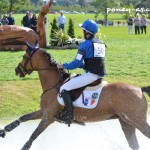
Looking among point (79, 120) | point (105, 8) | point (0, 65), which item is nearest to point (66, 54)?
point (0, 65)

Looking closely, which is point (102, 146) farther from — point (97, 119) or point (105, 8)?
point (105, 8)

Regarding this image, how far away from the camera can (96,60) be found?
9.90 m

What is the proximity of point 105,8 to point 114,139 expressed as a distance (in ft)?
270

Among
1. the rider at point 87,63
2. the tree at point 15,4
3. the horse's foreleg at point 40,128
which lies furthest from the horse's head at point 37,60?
the tree at point 15,4

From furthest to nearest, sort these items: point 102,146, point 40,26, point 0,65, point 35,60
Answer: point 0,65
point 40,26
point 102,146
point 35,60

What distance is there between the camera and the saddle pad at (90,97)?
9906 mm

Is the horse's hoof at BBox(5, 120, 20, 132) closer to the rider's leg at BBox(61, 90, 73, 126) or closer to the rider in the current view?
the rider

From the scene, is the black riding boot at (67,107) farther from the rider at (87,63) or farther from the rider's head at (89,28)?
the rider's head at (89,28)

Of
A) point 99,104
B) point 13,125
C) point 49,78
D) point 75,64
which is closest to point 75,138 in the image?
point 13,125

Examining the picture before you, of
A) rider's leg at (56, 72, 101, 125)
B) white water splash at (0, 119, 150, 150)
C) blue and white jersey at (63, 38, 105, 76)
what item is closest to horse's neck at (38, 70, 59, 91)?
rider's leg at (56, 72, 101, 125)

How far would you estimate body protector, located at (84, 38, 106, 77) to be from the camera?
32.2ft

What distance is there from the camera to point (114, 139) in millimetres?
12281

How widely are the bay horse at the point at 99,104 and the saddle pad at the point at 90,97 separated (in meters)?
0.08

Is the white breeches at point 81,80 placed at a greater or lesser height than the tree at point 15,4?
greater
